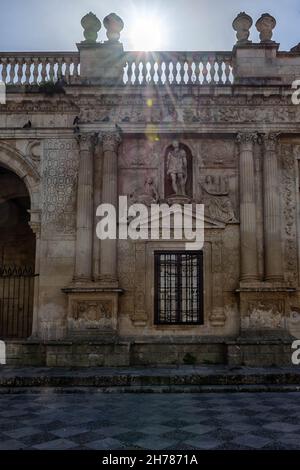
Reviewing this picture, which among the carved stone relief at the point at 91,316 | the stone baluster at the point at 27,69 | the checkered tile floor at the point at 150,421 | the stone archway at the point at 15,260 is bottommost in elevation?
the checkered tile floor at the point at 150,421

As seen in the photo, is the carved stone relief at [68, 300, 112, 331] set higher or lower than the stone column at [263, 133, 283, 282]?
lower

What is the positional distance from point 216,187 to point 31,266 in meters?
7.64

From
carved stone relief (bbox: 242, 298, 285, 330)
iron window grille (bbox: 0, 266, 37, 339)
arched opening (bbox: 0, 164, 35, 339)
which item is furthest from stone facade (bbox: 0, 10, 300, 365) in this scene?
iron window grille (bbox: 0, 266, 37, 339)

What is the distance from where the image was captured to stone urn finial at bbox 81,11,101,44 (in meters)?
14.6

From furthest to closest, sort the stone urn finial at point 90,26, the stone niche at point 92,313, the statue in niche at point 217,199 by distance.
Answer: the stone urn finial at point 90,26, the statue in niche at point 217,199, the stone niche at point 92,313

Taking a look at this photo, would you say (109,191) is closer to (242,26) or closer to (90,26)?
(90,26)

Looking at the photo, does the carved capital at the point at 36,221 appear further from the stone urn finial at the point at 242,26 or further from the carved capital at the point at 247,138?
the stone urn finial at the point at 242,26

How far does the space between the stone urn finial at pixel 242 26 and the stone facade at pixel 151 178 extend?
40 mm

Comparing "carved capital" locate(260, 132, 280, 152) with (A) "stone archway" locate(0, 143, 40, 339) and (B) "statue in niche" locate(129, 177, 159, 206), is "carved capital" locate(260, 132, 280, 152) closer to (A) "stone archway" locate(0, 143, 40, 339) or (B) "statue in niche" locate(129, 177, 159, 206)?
(B) "statue in niche" locate(129, 177, 159, 206)

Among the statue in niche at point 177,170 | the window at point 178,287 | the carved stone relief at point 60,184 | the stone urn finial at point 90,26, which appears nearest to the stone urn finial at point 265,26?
the statue in niche at point 177,170

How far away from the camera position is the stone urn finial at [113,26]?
14562 millimetres

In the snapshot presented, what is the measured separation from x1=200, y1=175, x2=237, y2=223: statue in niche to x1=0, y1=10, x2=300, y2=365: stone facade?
0.11 ft

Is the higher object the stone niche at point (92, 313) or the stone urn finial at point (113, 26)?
the stone urn finial at point (113, 26)

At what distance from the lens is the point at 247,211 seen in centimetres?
1378
